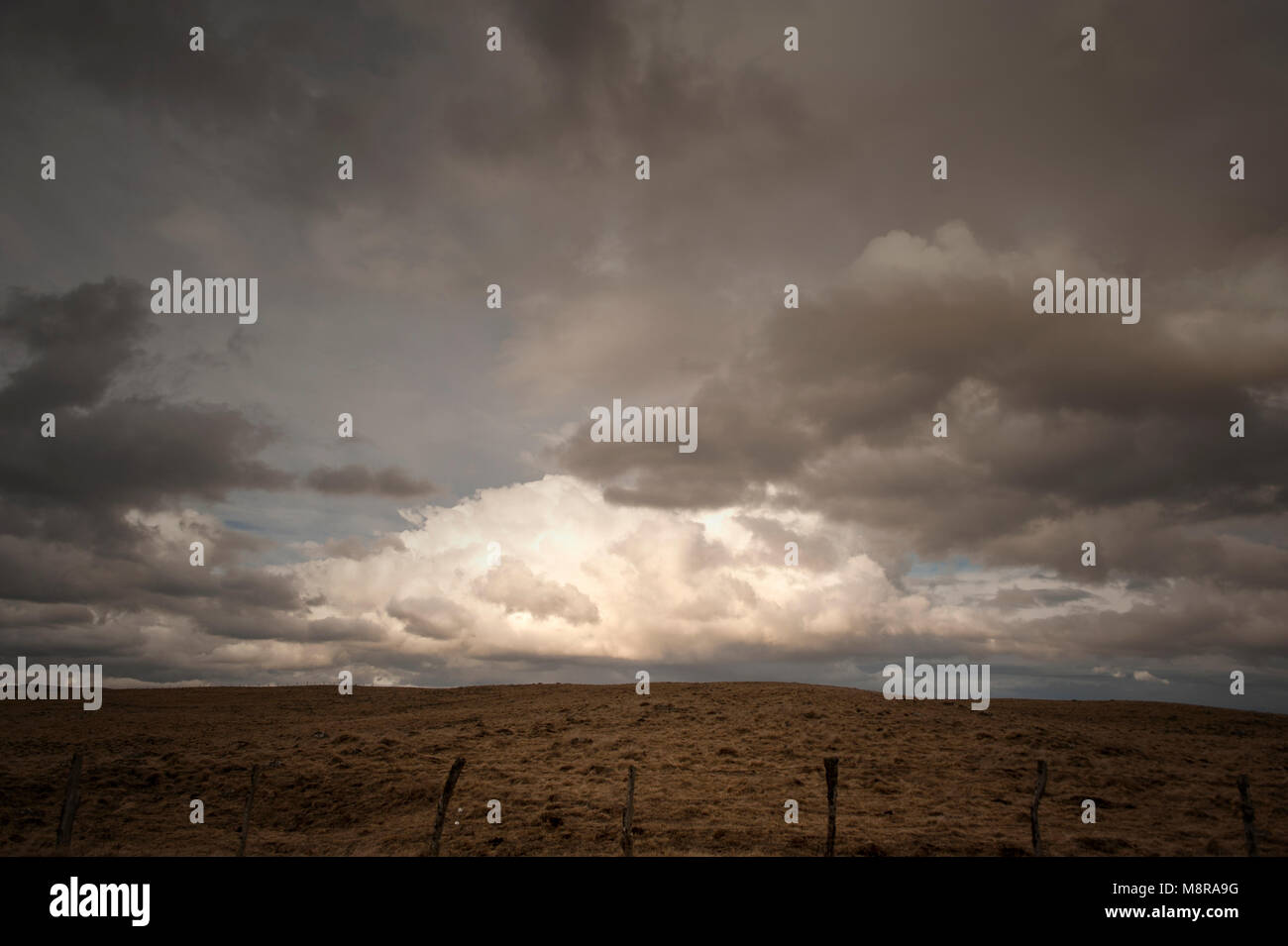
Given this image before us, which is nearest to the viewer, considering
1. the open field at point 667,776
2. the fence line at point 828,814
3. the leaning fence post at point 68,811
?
the fence line at point 828,814

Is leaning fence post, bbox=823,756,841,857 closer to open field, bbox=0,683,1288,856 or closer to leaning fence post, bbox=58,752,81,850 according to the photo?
open field, bbox=0,683,1288,856

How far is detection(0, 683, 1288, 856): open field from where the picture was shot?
1183 inches

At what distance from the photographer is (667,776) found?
131 ft

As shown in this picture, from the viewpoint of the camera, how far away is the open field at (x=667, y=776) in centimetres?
3005

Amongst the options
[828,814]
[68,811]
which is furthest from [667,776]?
[68,811]

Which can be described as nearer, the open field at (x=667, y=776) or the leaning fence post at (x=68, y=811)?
the leaning fence post at (x=68, y=811)

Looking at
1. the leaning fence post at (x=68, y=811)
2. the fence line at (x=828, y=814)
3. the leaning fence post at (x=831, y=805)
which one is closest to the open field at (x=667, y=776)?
the fence line at (x=828, y=814)

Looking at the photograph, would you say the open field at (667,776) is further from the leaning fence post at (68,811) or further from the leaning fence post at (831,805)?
the leaning fence post at (831,805)

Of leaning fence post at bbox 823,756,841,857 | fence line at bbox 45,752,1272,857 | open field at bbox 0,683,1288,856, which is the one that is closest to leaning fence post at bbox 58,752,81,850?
fence line at bbox 45,752,1272,857

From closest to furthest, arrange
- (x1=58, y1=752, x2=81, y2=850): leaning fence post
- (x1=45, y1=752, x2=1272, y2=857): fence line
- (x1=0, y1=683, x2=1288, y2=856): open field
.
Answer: (x1=45, y1=752, x2=1272, y2=857): fence line
(x1=58, y1=752, x2=81, y2=850): leaning fence post
(x1=0, y1=683, x2=1288, y2=856): open field

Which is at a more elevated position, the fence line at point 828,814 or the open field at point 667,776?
the fence line at point 828,814

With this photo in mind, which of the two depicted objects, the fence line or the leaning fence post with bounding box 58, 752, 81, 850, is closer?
the fence line
